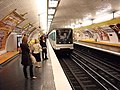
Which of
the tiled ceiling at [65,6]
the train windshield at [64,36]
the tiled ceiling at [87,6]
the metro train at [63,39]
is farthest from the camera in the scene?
the train windshield at [64,36]

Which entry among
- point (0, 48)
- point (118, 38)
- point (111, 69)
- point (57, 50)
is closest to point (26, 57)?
point (0, 48)

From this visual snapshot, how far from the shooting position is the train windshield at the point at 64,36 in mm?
19888

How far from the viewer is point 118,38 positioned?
625 inches

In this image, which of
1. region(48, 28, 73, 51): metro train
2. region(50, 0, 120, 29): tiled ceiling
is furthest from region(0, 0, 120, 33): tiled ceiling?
region(48, 28, 73, 51): metro train

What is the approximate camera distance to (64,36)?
65.7ft

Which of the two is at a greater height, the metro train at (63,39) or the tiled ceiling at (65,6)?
the tiled ceiling at (65,6)

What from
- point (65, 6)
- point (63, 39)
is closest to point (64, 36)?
point (63, 39)

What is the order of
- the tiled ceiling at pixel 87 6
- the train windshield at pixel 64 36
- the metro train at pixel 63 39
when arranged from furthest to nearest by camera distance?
the train windshield at pixel 64 36, the metro train at pixel 63 39, the tiled ceiling at pixel 87 6

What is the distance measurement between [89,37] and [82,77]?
52.1ft

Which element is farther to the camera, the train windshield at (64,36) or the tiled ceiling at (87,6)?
the train windshield at (64,36)

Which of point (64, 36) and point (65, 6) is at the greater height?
point (65, 6)

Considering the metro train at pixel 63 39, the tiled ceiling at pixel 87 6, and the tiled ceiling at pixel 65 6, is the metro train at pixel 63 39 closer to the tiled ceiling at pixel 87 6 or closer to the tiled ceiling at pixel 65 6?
the tiled ceiling at pixel 87 6

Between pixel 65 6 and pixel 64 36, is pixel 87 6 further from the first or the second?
pixel 64 36

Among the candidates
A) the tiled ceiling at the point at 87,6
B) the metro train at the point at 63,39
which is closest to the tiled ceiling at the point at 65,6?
the tiled ceiling at the point at 87,6
